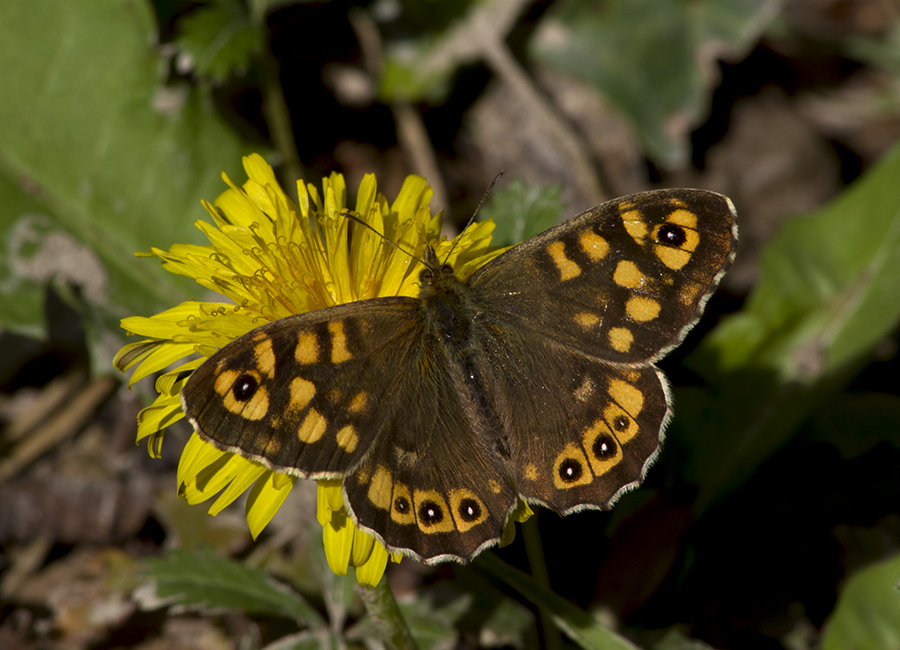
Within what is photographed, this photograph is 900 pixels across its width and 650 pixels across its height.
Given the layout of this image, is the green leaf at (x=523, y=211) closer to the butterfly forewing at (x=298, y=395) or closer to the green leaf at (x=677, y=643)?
the butterfly forewing at (x=298, y=395)

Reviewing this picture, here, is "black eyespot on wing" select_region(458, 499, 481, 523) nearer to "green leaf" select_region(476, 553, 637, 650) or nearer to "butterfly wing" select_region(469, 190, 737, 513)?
"butterfly wing" select_region(469, 190, 737, 513)

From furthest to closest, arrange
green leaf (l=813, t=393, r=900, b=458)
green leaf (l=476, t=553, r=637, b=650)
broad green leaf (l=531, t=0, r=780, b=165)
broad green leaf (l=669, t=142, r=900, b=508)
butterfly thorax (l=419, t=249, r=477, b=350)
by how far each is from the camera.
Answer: broad green leaf (l=531, t=0, r=780, b=165) < broad green leaf (l=669, t=142, r=900, b=508) < green leaf (l=813, t=393, r=900, b=458) < green leaf (l=476, t=553, r=637, b=650) < butterfly thorax (l=419, t=249, r=477, b=350)

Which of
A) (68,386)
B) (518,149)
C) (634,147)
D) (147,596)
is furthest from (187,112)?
(634,147)

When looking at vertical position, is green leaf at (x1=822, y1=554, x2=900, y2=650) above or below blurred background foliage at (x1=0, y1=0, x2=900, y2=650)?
below

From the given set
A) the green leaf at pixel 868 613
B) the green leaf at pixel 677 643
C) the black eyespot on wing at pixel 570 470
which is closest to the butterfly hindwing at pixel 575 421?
the black eyespot on wing at pixel 570 470

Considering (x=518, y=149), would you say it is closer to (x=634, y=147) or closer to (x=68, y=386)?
(x=634, y=147)

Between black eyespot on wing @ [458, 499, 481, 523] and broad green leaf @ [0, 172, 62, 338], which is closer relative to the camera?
black eyespot on wing @ [458, 499, 481, 523]

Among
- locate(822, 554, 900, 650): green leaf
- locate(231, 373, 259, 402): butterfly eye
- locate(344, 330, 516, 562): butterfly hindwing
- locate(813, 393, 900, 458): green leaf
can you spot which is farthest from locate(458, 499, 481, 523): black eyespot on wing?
locate(813, 393, 900, 458): green leaf

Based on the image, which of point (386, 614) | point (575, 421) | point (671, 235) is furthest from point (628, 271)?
point (386, 614)
